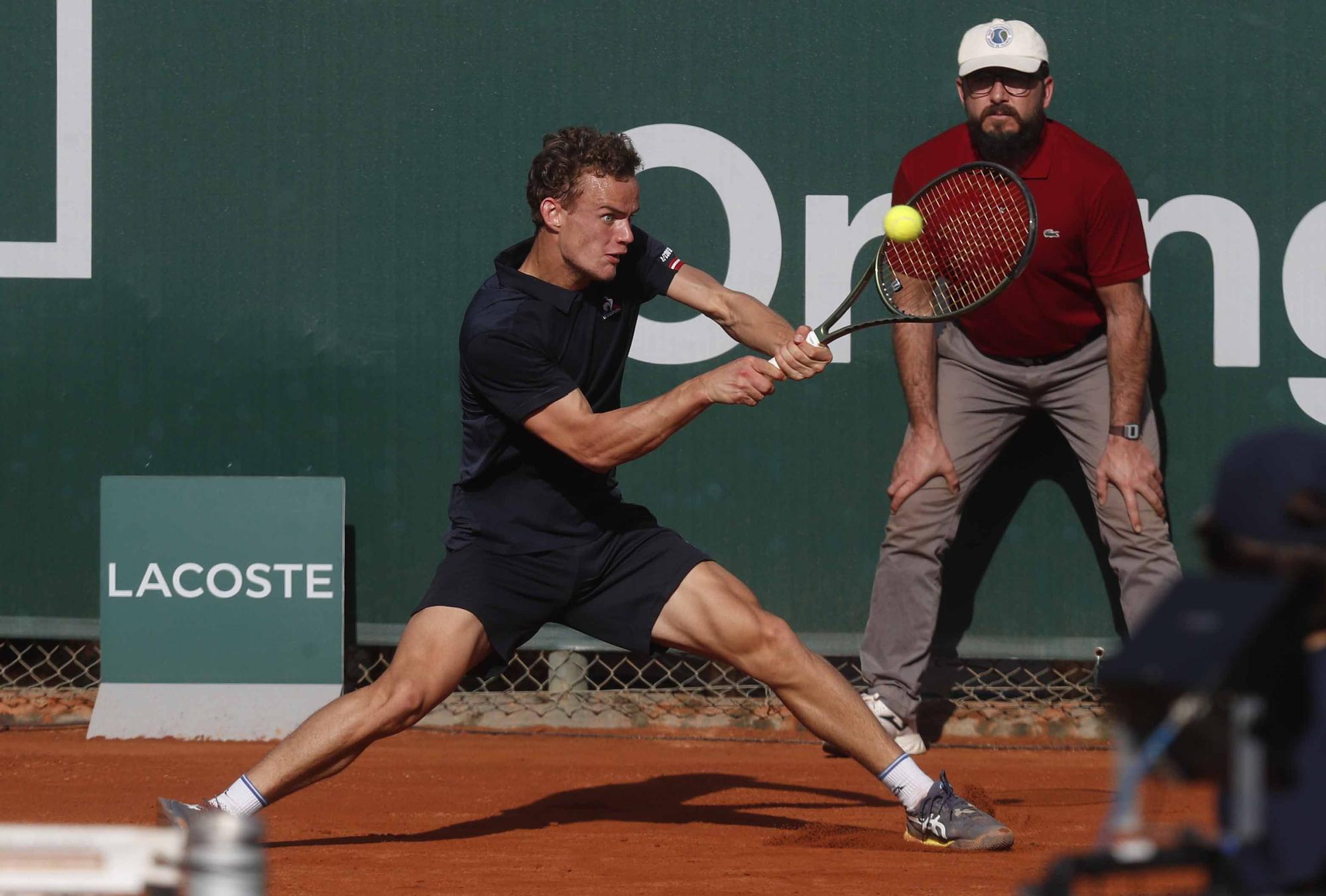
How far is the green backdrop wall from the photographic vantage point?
18.0ft

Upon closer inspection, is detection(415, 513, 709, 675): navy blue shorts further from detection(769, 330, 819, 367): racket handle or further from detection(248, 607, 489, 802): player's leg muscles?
detection(769, 330, 819, 367): racket handle

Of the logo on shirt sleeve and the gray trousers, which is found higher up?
the logo on shirt sleeve

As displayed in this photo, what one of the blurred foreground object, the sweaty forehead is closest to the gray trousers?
the sweaty forehead

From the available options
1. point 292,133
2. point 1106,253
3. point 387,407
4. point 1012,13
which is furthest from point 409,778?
point 1012,13

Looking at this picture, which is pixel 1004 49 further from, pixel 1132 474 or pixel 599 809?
pixel 599 809

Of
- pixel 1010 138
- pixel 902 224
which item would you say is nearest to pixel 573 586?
pixel 902 224

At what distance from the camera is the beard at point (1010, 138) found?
5055mm

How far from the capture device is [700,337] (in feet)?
18.3

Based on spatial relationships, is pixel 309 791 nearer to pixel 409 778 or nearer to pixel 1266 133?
pixel 409 778

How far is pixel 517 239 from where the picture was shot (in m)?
5.61

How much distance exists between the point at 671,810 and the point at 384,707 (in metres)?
1.14

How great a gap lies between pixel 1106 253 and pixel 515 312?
6.34 ft

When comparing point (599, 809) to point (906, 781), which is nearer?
point (906, 781)

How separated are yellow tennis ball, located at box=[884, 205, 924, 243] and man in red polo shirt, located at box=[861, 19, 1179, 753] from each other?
1138mm
